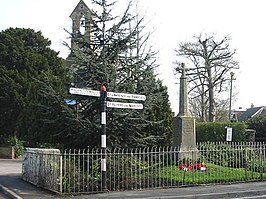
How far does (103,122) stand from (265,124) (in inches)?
925

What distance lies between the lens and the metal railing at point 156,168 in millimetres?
14148

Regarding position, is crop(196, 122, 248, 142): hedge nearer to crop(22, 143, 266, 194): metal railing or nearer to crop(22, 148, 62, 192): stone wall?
crop(22, 143, 266, 194): metal railing

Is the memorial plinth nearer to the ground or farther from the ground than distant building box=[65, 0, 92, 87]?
nearer to the ground

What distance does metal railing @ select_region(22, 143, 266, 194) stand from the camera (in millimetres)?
14148

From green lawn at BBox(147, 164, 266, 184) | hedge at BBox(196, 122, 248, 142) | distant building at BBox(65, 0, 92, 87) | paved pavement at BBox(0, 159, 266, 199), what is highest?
distant building at BBox(65, 0, 92, 87)

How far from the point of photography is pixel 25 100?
4141 cm

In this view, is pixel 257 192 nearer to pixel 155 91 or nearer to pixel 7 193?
pixel 155 91

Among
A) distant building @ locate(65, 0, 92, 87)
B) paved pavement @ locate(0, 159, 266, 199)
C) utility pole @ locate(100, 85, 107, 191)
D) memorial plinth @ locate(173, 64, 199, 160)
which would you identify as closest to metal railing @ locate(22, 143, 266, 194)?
utility pole @ locate(100, 85, 107, 191)

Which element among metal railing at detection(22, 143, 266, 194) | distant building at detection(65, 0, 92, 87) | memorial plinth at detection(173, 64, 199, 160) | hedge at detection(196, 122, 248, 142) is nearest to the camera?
metal railing at detection(22, 143, 266, 194)

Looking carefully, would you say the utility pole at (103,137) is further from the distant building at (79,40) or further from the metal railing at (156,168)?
the distant building at (79,40)

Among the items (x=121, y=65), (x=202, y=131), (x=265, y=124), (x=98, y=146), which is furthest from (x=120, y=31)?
(x=265, y=124)

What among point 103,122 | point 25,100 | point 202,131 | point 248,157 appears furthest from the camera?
point 25,100

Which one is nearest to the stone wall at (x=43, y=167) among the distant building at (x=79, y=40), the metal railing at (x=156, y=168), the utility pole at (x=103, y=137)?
the metal railing at (x=156, y=168)

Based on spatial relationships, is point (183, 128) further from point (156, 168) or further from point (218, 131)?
point (218, 131)
